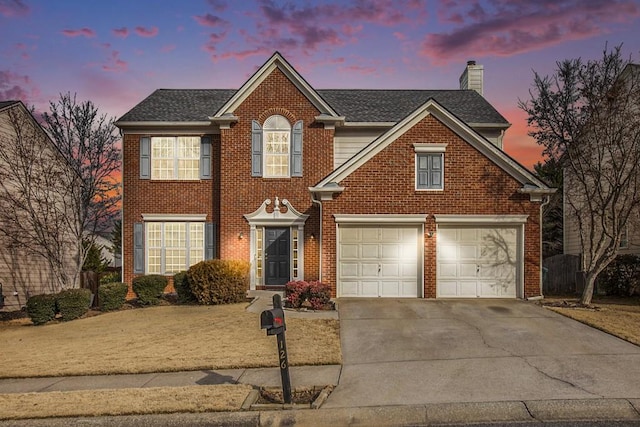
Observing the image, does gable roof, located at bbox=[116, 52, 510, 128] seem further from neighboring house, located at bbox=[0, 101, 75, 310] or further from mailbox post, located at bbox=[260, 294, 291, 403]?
mailbox post, located at bbox=[260, 294, 291, 403]

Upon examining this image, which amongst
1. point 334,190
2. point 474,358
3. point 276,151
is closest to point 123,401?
point 474,358

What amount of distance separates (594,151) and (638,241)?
6543 mm

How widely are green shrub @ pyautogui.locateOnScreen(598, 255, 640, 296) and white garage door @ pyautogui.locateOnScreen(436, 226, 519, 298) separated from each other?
3.87m

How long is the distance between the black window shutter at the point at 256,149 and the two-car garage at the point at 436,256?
13.5 ft

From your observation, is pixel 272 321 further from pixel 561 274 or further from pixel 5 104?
pixel 561 274

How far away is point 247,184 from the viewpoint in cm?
1992

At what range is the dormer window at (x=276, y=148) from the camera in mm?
19922

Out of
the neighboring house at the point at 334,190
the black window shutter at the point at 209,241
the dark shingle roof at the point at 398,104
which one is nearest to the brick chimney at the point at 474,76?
the neighboring house at the point at 334,190

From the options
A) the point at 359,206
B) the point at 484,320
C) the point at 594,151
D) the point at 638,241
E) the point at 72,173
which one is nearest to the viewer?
the point at 484,320

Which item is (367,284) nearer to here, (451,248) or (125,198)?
(451,248)

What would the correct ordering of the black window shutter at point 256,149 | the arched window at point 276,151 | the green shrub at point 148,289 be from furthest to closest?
the arched window at point 276,151
the black window shutter at point 256,149
the green shrub at point 148,289

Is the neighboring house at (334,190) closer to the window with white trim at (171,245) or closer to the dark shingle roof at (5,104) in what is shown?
the window with white trim at (171,245)

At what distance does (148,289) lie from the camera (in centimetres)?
1797

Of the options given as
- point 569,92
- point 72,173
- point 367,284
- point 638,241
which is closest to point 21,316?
point 72,173
